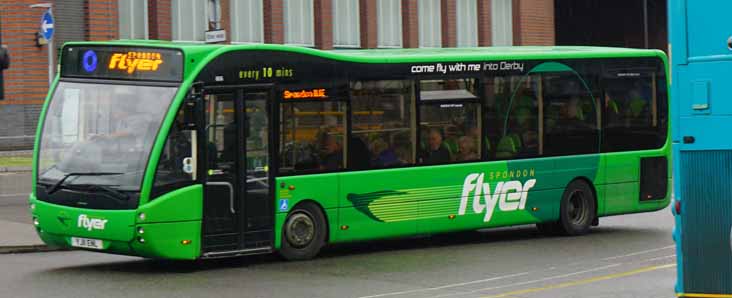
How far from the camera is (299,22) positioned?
46.0 meters

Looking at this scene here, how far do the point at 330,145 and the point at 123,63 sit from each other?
2785 millimetres

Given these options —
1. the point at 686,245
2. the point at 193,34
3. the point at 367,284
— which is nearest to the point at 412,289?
the point at 367,284

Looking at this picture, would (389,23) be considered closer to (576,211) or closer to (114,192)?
(576,211)

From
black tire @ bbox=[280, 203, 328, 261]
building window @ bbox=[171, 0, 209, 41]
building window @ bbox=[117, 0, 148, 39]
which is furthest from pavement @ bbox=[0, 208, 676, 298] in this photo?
building window @ bbox=[171, 0, 209, 41]

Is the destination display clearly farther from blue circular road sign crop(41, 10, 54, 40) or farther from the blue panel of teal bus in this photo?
blue circular road sign crop(41, 10, 54, 40)

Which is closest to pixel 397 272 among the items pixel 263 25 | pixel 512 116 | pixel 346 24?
pixel 512 116

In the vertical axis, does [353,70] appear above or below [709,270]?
above

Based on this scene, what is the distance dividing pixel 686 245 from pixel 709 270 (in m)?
0.23

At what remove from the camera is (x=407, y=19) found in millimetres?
48781

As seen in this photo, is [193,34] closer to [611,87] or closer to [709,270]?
[611,87]

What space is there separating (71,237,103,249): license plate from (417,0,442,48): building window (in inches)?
1398

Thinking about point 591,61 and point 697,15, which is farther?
point 591,61

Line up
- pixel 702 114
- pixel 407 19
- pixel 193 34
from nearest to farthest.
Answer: pixel 702 114, pixel 193 34, pixel 407 19

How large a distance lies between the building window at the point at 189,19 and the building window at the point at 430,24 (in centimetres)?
910
